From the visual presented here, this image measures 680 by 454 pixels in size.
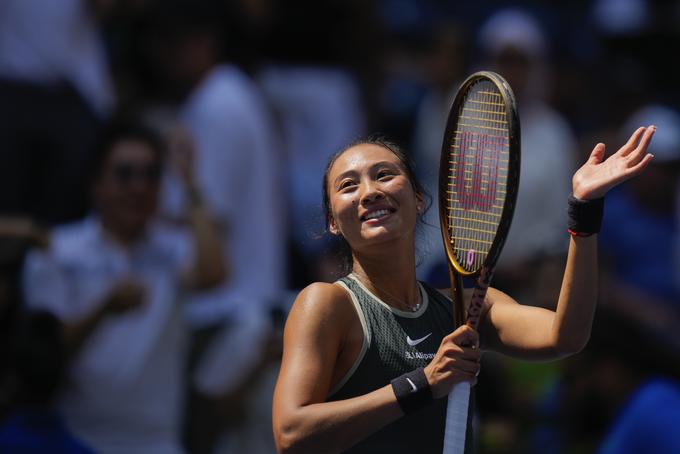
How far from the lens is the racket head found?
303 cm

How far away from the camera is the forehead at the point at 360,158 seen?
3131mm

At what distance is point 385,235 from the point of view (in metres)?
3.03

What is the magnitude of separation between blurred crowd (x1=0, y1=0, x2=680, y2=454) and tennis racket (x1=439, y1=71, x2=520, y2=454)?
290 mm

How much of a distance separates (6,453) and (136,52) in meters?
3.48

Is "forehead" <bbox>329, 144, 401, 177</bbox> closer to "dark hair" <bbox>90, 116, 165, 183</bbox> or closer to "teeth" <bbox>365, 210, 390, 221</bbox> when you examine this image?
"teeth" <bbox>365, 210, 390, 221</bbox>

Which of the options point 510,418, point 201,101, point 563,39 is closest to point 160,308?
point 201,101

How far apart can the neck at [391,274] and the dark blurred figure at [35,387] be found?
114 cm

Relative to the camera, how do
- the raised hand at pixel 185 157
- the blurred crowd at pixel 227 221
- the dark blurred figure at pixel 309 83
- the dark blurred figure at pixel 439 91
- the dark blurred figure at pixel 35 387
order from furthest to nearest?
the dark blurred figure at pixel 439 91 → the dark blurred figure at pixel 309 83 → the raised hand at pixel 185 157 → the blurred crowd at pixel 227 221 → the dark blurred figure at pixel 35 387

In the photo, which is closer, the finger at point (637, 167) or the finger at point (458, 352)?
the finger at point (458, 352)

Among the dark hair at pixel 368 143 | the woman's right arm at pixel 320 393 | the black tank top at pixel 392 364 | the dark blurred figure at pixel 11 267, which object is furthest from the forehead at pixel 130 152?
the woman's right arm at pixel 320 393

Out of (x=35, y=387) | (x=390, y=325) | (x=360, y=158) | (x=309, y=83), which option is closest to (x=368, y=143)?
(x=360, y=158)

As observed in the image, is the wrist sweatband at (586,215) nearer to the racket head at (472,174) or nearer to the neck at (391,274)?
the racket head at (472,174)

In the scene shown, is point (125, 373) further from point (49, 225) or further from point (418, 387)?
point (418, 387)

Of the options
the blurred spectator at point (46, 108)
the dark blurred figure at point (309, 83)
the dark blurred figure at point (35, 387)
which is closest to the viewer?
the dark blurred figure at point (35, 387)
